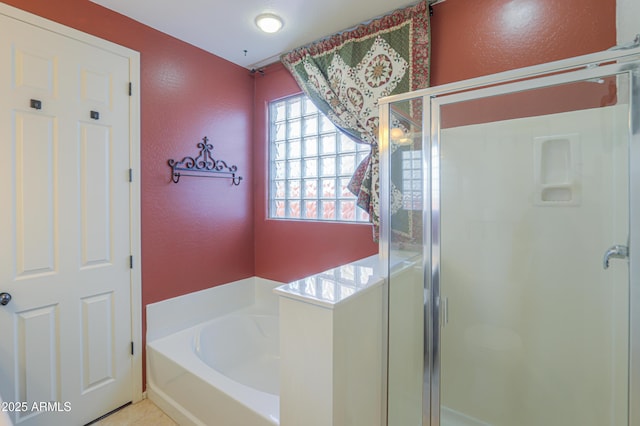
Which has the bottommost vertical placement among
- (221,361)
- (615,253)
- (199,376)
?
(221,361)

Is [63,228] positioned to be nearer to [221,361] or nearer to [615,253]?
[221,361]

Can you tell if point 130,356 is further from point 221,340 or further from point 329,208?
point 329,208

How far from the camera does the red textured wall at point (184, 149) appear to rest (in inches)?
83.4

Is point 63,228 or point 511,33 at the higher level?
point 511,33

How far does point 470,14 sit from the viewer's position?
1852 millimetres

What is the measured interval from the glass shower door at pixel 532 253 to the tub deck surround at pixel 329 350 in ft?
1.48

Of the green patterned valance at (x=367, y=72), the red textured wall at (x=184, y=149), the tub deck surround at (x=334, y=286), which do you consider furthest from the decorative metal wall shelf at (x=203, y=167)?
the tub deck surround at (x=334, y=286)

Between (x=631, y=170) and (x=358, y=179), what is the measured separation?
54.8 inches

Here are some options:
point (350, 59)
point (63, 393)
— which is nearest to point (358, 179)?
point (350, 59)

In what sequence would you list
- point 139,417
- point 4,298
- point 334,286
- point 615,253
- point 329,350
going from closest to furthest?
point 329,350 → point 334,286 → point 615,253 → point 4,298 → point 139,417

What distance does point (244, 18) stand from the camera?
2.06 m

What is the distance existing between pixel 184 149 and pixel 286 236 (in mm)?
1103

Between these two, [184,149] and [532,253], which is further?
[184,149]

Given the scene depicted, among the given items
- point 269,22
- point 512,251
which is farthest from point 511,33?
point 269,22
